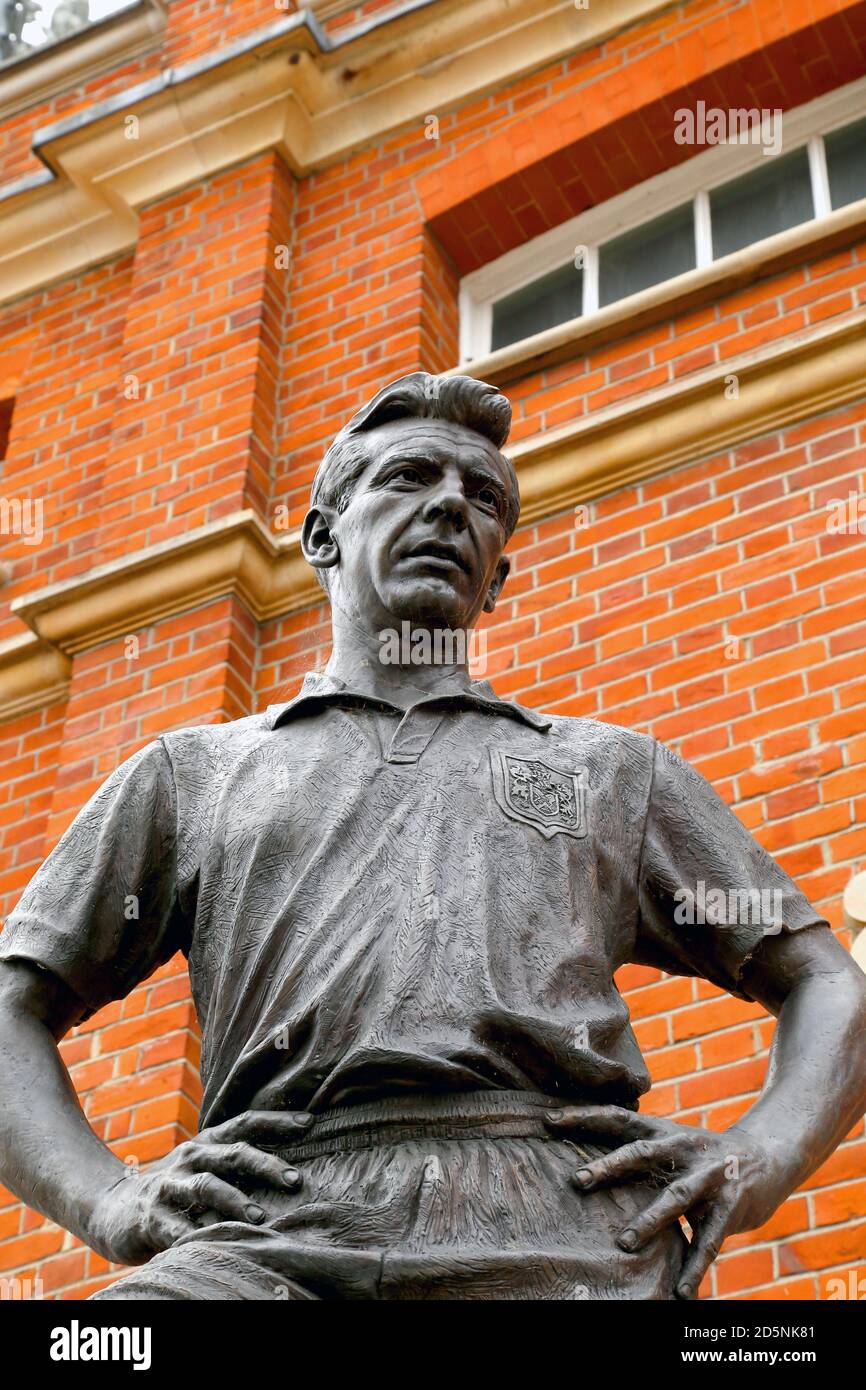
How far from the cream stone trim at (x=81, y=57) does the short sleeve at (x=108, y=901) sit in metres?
7.78

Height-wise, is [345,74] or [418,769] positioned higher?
[345,74]

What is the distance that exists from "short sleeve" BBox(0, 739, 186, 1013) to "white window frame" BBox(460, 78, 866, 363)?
503 cm

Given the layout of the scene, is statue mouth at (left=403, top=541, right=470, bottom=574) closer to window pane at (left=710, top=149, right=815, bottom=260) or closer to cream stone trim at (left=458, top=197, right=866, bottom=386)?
cream stone trim at (left=458, top=197, right=866, bottom=386)

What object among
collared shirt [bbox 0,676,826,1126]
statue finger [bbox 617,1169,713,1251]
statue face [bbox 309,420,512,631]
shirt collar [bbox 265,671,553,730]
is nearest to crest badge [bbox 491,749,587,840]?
collared shirt [bbox 0,676,826,1126]

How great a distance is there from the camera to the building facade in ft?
19.6

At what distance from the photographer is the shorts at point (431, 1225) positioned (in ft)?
7.64

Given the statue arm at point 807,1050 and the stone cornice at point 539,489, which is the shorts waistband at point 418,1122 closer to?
the statue arm at point 807,1050

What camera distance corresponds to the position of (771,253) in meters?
7.23

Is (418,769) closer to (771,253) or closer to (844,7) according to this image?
(771,253)

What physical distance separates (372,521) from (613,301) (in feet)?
16.4

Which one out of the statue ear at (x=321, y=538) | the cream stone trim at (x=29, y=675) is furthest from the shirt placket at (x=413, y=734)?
the cream stone trim at (x=29, y=675)
